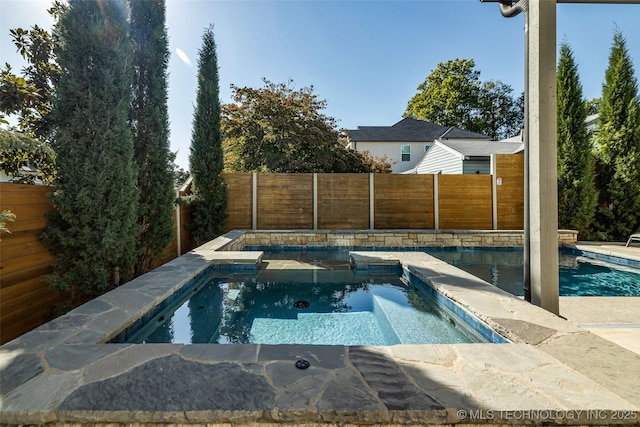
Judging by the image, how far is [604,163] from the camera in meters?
8.77

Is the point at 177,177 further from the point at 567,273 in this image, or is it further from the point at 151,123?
the point at 567,273

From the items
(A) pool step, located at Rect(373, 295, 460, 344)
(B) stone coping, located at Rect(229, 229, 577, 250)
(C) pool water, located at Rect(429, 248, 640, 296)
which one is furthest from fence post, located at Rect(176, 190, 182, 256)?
(C) pool water, located at Rect(429, 248, 640, 296)

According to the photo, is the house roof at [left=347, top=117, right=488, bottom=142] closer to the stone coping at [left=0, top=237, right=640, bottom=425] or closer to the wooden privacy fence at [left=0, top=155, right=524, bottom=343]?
the wooden privacy fence at [left=0, top=155, right=524, bottom=343]

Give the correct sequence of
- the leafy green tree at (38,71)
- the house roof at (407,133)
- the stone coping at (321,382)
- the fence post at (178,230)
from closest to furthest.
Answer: the stone coping at (321,382), the leafy green tree at (38,71), the fence post at (178,230), the house roof at (407,133)

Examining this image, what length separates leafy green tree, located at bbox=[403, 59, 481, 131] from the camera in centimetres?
2425

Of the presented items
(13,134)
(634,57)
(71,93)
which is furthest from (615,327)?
(634,57)

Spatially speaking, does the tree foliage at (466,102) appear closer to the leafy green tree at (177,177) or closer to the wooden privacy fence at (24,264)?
the leafy green tree at (177,177)

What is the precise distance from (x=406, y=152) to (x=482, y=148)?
6674mm

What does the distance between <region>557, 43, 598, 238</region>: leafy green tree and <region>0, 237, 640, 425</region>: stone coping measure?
830 cm

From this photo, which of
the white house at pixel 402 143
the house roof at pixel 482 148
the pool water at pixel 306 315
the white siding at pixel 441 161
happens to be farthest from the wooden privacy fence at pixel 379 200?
the white house at pixel 402 143

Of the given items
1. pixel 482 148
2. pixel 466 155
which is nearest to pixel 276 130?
pixel 466 155

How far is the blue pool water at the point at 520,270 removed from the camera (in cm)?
461

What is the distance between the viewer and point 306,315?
3.52 meters

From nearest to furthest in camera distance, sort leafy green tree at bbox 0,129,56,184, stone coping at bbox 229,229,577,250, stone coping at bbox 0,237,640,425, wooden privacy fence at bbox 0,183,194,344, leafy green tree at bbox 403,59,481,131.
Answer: stone coping at bbox 0,237,640,425 → wooden privacy fence at bbox 0,183,194,344 → leafy green tree at bbox 0,129,56,184 → stone coping at bbox 229,229,577,250 → leafy green tree at bbox 403,59,481,131
